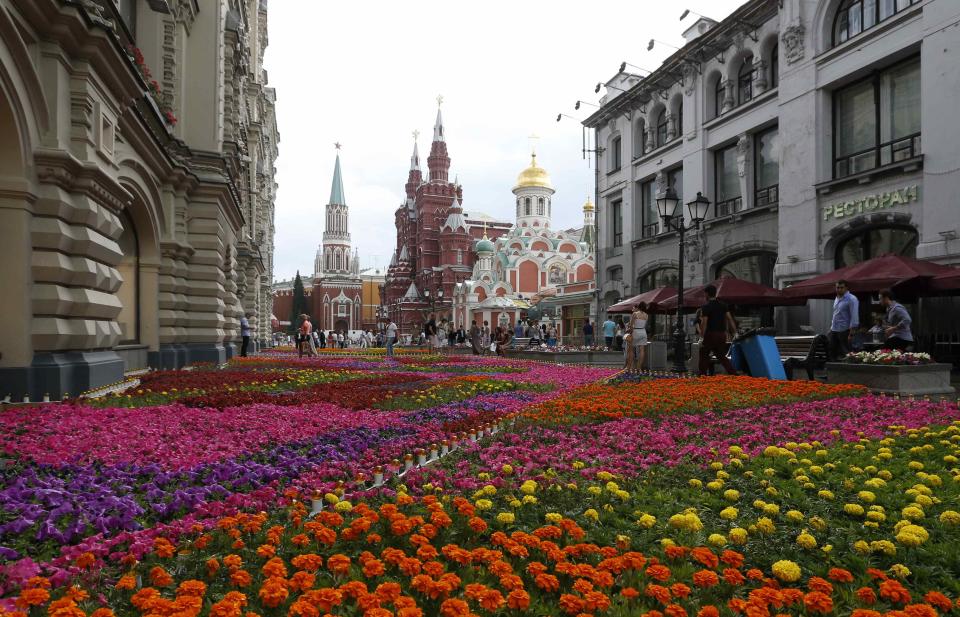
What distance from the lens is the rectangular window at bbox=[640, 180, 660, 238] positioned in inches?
1110

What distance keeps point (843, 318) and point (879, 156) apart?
30.3 feet

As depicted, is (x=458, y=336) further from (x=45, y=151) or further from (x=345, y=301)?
(x=345, y=301)

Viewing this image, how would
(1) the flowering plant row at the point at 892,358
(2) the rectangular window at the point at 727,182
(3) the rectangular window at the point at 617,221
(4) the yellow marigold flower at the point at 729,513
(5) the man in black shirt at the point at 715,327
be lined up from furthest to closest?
(3) the rectangular window at the point at 617,221, (2) the rectangular window at the point at 727,182, (5) the man in black shirt at the point at 715,327, (1) the flowering plant row at the point at 892,358, (4) the yellow marigold flower at the point at 729,513

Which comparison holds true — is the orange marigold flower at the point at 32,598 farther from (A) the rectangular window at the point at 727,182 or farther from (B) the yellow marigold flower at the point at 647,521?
(A) the rectangular window at the point at 727,182

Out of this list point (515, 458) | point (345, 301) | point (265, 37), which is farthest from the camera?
point (345, 301)

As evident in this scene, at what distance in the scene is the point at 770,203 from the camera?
21406 millimetres

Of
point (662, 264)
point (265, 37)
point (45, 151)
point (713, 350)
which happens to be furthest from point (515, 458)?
point (265, 37)

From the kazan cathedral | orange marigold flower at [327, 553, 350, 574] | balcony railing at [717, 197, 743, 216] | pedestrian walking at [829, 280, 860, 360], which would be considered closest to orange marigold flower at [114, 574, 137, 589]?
orange marigold flower at [327, 553, 350, 574]

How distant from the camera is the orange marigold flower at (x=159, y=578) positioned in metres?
2.52

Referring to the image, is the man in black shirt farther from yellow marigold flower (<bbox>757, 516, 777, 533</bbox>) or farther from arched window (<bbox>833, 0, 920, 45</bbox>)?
arched window (<bbox>833, 0, 920, 45</bbox>)

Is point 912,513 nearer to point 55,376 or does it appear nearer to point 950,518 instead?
point 950,518

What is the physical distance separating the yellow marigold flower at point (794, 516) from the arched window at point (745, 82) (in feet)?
74.2

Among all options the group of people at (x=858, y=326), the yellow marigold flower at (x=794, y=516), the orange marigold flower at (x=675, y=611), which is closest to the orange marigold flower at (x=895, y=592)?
the orange marigold flower at (x=675, y=611)

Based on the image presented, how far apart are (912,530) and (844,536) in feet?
1.06
